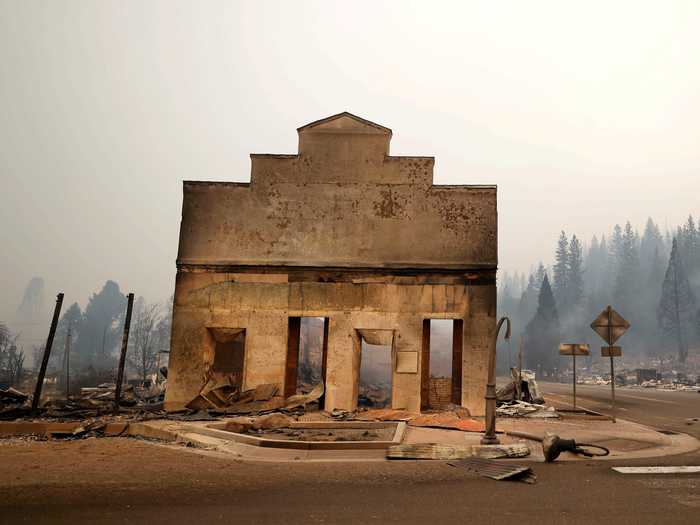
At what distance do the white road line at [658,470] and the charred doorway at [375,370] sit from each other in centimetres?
1002

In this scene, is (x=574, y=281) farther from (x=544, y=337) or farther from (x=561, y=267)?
(x=544, y=337)

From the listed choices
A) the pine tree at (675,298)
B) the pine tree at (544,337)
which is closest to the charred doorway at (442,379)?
the pine tree at (544,337)

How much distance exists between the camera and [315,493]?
7.32m

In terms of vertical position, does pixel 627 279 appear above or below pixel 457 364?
above

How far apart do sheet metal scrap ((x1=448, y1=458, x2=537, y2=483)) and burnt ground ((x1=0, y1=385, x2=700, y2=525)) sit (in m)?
0.22

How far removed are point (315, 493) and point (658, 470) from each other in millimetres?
5487

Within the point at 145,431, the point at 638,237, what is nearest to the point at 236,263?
the point at 145,431

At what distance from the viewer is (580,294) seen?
421 ft

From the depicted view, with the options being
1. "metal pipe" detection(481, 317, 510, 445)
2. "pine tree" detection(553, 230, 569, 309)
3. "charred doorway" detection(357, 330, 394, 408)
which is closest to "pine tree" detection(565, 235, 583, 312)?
"pine tree" detection(553, 230, 569, 309)

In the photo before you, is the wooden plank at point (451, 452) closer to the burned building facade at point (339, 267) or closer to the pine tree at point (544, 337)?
the burned building facade at point (339, 267)

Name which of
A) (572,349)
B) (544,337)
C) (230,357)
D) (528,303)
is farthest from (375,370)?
(528,303)

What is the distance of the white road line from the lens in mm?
8891

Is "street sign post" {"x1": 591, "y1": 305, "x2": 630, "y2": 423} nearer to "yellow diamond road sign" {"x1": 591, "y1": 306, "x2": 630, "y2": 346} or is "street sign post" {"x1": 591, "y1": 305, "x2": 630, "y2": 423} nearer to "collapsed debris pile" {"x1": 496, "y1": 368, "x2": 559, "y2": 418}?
"yellow diamond road sign" {"x1": 591, "y1": 306, "x2": 630, "y2": 346}

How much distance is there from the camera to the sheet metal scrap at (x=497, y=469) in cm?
824
